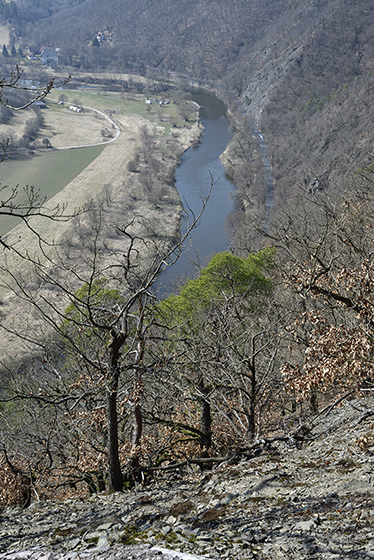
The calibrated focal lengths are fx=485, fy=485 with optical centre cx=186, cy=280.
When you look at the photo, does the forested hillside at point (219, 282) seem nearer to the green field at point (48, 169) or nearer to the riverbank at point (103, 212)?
the riverbank at point (103, 212)

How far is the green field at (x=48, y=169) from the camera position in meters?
67.5

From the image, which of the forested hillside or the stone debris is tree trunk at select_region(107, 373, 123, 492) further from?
the stone debris

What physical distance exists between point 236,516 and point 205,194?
5213 cm

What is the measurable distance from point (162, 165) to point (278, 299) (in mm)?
52946

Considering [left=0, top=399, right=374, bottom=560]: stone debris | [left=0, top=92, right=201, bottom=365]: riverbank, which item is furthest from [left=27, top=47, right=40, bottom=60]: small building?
[left=0, top=399, right=374, bottom=560]: stone debris

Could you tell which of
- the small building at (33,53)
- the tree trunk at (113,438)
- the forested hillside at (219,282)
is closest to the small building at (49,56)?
the small building at (33,53)

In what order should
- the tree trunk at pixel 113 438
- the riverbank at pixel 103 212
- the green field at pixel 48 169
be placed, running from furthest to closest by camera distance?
the green field at pixel 48 169, the riverbank at pixel 103 212, the tree trunk at pixel 113 438

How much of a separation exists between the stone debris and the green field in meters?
60.8

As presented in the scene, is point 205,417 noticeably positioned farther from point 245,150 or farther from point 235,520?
point 245,150

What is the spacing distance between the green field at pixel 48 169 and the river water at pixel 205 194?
15853 mm

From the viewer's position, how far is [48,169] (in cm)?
7369


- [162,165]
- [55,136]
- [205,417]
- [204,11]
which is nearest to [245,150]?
[162,165]

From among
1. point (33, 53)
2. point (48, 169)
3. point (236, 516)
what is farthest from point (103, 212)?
point (33, 53)

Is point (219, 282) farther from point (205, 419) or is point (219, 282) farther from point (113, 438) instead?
point (113, 438)
